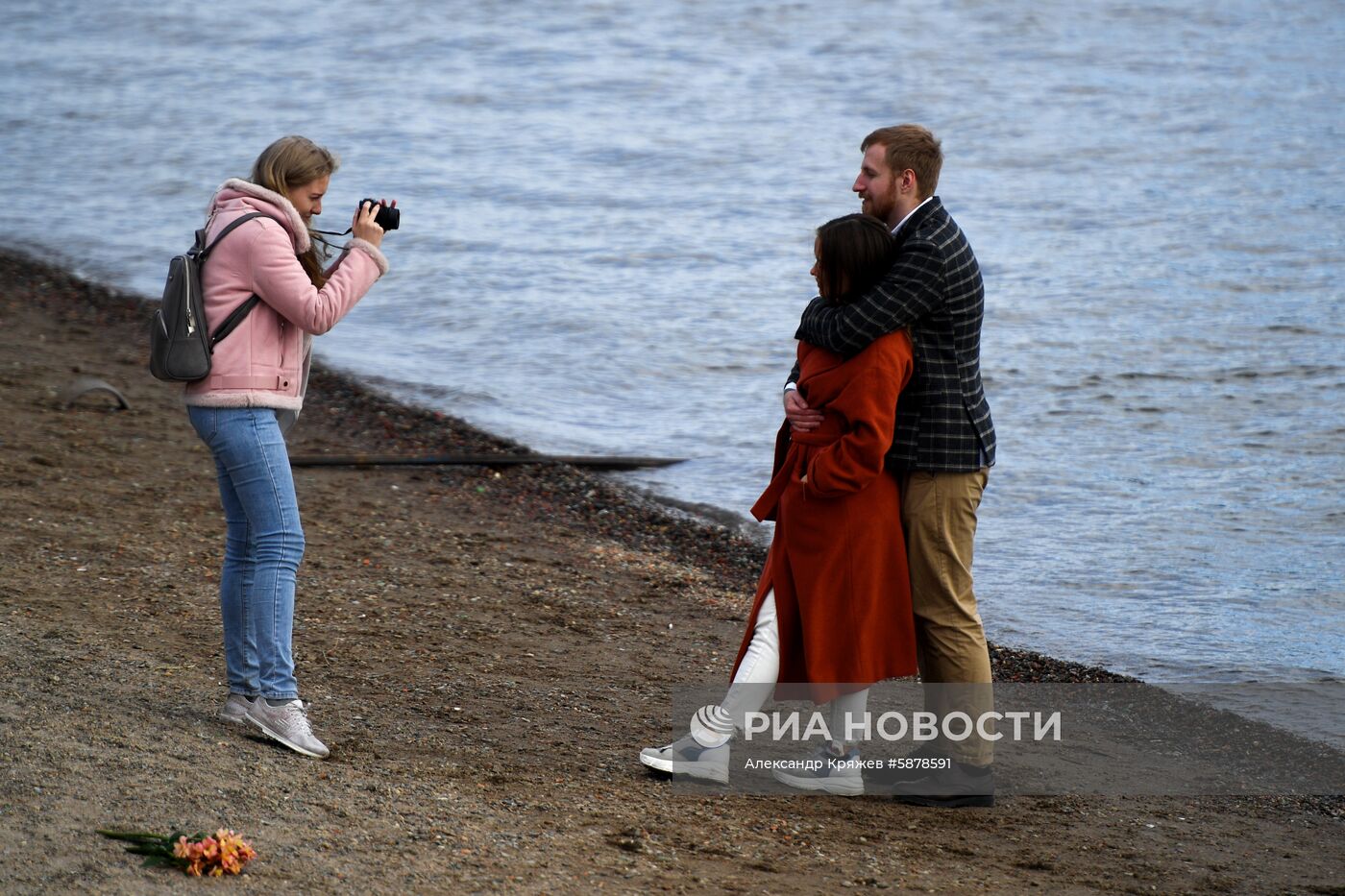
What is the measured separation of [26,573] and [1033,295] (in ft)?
38.1

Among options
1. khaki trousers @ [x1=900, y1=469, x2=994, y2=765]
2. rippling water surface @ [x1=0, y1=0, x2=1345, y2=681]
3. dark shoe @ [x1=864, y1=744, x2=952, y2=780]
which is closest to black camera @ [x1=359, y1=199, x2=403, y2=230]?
khaki trousers @ [x1=900, y1=469, x2=994, y2=765]

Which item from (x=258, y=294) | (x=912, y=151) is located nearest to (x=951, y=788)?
(x=912, y=151)

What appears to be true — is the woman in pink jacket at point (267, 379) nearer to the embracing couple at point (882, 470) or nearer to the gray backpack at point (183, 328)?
the gray backpack at point (183, 328)

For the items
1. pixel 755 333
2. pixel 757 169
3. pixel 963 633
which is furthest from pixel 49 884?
pixel 757 169

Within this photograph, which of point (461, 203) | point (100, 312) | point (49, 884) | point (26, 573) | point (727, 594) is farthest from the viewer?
point (461, 203)

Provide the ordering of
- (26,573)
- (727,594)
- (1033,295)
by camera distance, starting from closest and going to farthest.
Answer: (26,573) → (727,594) → (1033,295)

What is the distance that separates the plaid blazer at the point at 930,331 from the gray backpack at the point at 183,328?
1599 millimetres

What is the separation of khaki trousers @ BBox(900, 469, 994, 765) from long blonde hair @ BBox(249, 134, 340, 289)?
5.75 ft

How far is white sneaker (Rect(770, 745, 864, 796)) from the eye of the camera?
446cm

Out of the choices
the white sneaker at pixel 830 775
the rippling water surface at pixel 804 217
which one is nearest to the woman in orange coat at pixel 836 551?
the white sneaker at pixel 830 775

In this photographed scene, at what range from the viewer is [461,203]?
20.3 metres

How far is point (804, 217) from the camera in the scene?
20141 mm

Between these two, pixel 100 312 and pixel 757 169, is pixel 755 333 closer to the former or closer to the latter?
pixel 100 312

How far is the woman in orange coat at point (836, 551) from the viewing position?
13.3 ft
